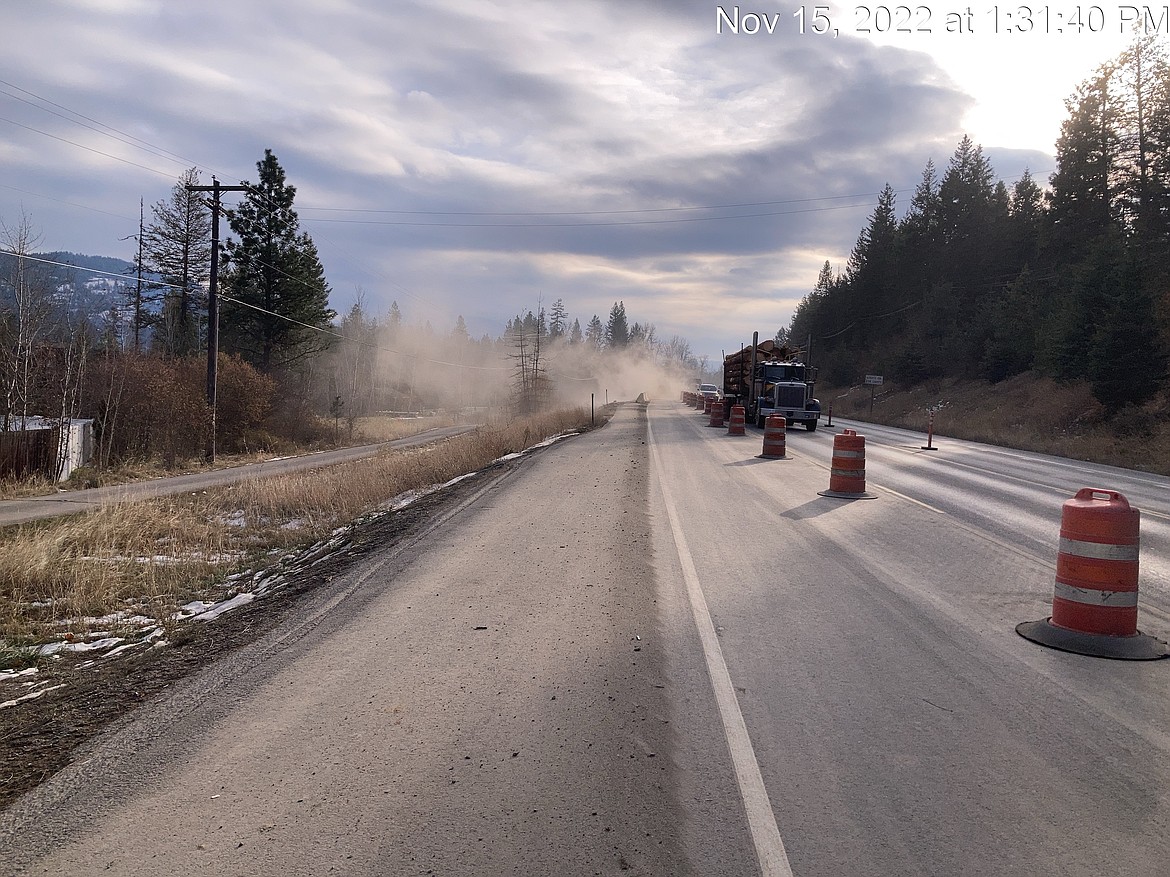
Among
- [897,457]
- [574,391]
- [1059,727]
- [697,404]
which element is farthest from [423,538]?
[574,391]

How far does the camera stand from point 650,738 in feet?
13.7

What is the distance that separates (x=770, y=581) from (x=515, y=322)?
443 feet

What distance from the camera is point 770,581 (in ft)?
25.3

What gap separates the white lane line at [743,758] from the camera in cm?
312

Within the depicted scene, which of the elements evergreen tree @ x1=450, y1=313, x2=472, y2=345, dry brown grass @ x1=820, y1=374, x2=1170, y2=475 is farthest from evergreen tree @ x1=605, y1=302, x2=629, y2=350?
dry brown grass @ x1=820, y1=374, x2=1170, y2=475

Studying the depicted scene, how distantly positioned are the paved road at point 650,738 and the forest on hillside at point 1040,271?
25.4m

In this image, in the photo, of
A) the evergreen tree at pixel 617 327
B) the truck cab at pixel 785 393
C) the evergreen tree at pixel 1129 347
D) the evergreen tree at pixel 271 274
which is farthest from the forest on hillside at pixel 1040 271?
the evergreen tree at pixel 617 327

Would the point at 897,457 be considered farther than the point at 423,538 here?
Yes

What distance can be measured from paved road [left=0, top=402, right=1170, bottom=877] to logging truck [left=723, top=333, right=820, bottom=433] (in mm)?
24677

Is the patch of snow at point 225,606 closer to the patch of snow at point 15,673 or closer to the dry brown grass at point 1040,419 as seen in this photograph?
the patch of snow at point 15,673

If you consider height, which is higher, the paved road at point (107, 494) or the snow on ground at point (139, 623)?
the snow on ground at point (139, 623)

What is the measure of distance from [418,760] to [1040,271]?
58107 millimetres

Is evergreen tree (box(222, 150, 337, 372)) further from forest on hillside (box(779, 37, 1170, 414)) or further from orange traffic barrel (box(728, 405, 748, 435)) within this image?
forest on hillside (box(779, 37, 1170, 414))

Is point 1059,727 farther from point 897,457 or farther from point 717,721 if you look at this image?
point 897,457
